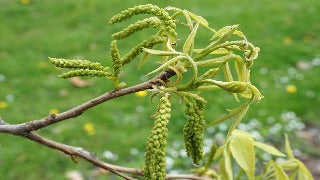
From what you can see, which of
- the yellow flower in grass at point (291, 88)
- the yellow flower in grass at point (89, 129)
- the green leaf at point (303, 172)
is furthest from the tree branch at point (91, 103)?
the yellow flower in grass at point (291, 88)

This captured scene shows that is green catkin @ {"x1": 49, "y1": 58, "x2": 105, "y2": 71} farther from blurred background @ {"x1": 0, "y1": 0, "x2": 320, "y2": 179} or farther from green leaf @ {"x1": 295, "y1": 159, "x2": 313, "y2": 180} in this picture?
blurred background @ {"x1": 0, "y1": 0, "x2": 320, "y2": 179}

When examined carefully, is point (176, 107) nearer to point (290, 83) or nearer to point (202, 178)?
point (290, 83)

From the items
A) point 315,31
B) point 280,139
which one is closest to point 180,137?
point 280,139

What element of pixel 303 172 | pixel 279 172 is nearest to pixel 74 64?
pixel 279 172

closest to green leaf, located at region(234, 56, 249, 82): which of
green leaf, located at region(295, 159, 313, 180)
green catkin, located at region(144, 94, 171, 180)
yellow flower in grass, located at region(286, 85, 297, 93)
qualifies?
green catkin, located at region(144, 94, 171, 180)

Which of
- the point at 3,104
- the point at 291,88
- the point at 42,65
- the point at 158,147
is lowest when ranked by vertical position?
the point at 158,147

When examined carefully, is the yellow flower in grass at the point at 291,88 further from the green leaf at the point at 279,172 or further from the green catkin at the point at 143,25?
the green catkin at the point at 143,25

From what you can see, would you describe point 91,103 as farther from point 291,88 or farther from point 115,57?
point 291,88
